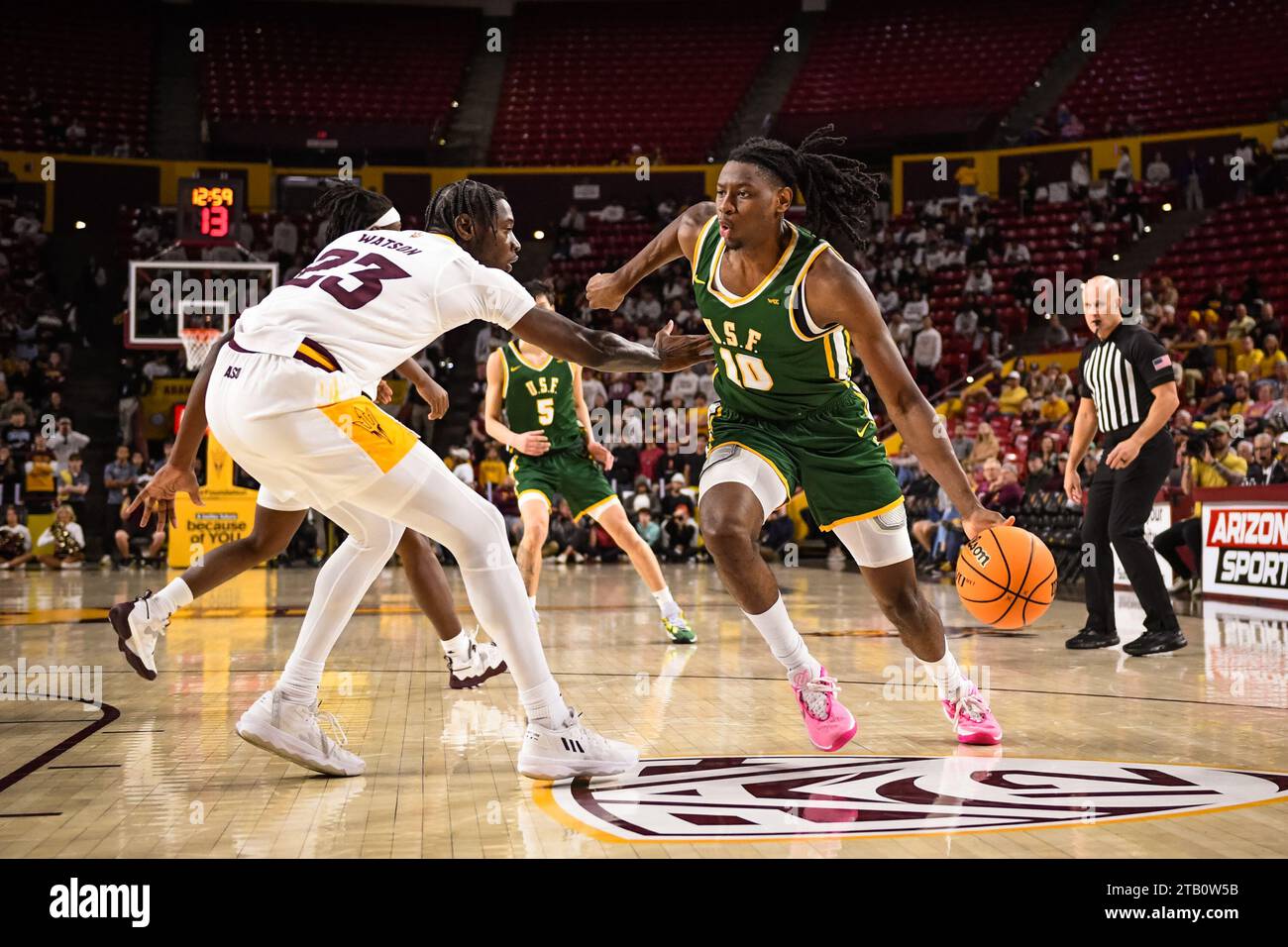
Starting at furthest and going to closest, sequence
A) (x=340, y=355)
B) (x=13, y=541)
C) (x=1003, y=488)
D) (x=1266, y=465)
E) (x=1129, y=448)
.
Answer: (x=13, y=541), (x=1003, y=488), (x=1266, y=465), (x=1129, y=448), (x=340, y=355)

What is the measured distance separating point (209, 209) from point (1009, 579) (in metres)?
13.9

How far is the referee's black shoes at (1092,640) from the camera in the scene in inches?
276

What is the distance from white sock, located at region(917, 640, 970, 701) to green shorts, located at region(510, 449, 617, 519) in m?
3.69

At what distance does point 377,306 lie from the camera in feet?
11.5

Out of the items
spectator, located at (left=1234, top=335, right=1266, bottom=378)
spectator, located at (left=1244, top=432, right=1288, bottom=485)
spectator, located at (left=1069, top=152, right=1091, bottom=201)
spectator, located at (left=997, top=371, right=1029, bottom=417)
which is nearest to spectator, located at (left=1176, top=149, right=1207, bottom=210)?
spectator, located at (left=1069, top=152, right=1091, bottom=201)

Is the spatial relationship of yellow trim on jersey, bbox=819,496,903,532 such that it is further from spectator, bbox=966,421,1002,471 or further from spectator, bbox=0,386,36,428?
spectator, bbox=0,386,36,428

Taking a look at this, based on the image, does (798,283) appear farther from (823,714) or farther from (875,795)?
(875,795)

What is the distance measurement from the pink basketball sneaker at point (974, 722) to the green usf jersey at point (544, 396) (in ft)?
13.1

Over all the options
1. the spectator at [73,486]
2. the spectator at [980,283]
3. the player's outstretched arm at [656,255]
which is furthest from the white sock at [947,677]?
the spectator at [980,283]

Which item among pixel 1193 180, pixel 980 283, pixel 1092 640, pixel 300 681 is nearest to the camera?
pixel 300 681

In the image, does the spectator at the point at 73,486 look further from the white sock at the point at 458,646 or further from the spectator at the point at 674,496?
the white sock at the point at 458,646

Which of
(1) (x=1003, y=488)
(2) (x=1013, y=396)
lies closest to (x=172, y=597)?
(1) (x=1003, y=488)

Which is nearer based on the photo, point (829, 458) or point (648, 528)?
point (829, 458)
